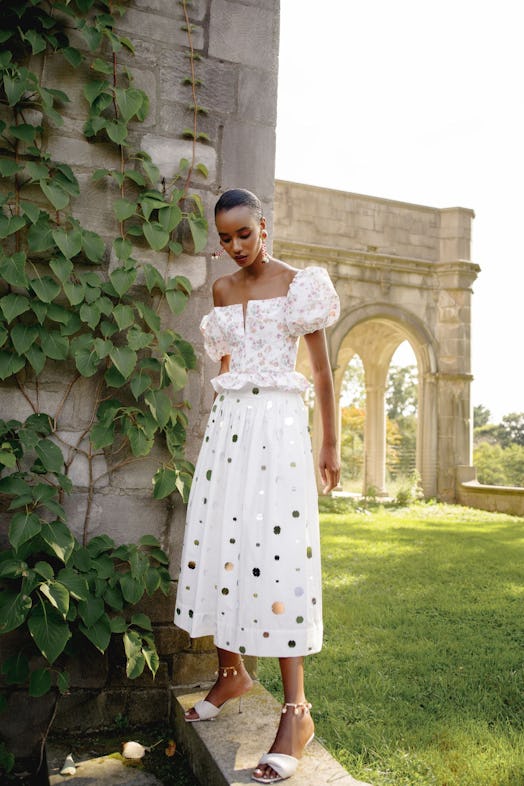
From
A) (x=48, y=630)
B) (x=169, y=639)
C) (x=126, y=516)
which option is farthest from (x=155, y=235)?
(x=169, y=639)

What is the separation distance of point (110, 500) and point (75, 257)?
882 millimetres

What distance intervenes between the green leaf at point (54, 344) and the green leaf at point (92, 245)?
29 cm

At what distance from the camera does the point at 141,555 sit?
7.54ft

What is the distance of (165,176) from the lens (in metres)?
2.52

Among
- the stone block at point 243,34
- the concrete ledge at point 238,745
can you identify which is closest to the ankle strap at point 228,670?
the concrete ledge at point 238,745

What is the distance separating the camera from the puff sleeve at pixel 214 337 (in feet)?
7.25

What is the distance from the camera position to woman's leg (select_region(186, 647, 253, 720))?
7.06ft

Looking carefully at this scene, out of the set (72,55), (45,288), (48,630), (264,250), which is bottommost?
(48,630)

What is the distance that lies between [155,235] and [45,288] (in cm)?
43

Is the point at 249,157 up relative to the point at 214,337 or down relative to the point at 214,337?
up

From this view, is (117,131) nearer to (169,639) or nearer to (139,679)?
(169,639)

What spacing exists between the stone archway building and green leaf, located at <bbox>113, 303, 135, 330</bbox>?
927cm

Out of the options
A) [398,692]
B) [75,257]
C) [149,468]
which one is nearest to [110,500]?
[149,468]

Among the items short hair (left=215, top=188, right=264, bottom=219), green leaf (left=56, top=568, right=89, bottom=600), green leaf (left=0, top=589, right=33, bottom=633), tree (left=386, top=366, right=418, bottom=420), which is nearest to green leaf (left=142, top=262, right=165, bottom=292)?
short hair (left=215, top=188, right=264, bottom=219)
